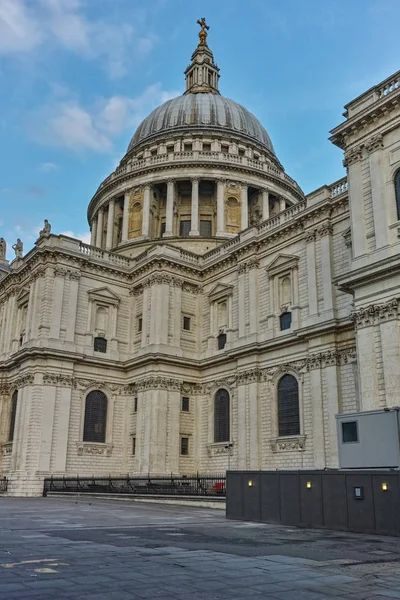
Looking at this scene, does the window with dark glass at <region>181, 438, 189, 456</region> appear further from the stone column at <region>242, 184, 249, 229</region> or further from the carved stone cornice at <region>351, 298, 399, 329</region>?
the stone column at <region>242, 184, 249, 229</region>

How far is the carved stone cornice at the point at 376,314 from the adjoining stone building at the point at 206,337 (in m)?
0.10

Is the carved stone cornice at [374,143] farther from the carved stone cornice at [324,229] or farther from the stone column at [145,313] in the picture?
the stone column at [145,313]

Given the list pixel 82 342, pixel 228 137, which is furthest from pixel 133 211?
pixel 82 342

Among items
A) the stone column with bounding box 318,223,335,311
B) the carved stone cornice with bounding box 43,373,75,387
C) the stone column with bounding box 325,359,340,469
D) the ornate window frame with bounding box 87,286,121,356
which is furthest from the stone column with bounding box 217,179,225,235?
the stone column with bounding box 325,359,340,469

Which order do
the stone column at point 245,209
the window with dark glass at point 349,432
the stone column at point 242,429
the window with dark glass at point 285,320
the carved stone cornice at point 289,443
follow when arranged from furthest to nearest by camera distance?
1. the stone column at point 245,209
2. the window with dark glass at point 285,320
3. the stone column at point 242,429
4. the carved stone cornice at point 289,443
5. the window with dark glass at point 349,432

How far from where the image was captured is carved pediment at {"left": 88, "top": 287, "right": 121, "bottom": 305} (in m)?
45.5

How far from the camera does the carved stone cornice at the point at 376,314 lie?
996 inches

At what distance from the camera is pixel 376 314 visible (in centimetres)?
2606

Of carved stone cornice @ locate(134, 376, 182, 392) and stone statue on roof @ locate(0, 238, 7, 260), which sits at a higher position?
stone statue on roof @ locate(0, 238, 7, 260)

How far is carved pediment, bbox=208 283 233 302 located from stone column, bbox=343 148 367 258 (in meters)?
16.4

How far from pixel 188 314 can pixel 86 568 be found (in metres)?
37.2

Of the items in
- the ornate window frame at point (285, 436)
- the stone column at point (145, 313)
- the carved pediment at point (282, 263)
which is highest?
the carved pediment at point (282, 263)

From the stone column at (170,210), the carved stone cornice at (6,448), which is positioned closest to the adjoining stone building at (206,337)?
the carved stone cornice at (6,448)

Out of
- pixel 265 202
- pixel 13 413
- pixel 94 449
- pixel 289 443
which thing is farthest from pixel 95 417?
pixel 265 202
